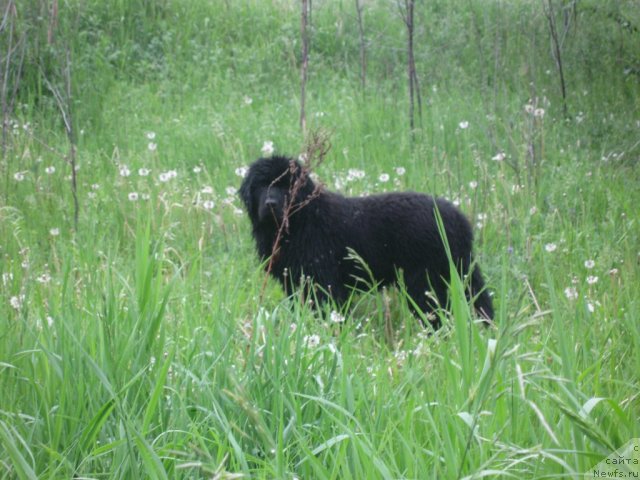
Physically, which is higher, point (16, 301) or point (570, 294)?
point (16, 301)

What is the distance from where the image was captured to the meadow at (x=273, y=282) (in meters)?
2.42

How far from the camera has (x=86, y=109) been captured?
9.17 meters

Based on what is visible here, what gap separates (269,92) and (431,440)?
322 inches

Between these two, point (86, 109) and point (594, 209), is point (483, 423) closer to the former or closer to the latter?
point (594, 209)

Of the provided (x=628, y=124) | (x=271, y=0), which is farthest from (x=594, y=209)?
(x=271, y=0)

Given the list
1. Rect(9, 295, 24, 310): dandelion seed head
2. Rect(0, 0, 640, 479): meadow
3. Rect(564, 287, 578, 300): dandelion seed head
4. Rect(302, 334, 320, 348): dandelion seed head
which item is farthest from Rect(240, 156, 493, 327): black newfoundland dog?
Rect(9, 295, 24, 310): dandelion seed head

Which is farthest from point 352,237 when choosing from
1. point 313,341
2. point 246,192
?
point 313,341

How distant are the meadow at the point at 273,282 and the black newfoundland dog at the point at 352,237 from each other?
221 millimetres

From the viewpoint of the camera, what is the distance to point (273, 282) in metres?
5.67

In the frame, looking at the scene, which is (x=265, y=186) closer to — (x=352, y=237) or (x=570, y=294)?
(x=352, y=237)

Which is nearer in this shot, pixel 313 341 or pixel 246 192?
pixel 313 341

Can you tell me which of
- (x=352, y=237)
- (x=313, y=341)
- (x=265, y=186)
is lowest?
(x=352, y=237)

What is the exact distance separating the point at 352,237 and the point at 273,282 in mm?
600

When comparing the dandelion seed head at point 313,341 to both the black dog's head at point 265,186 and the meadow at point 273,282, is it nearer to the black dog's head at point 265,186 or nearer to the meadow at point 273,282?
the meadow at point 273,282
